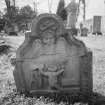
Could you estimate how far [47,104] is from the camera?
304 cm

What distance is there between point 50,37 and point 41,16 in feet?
1.37

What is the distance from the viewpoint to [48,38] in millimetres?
3287

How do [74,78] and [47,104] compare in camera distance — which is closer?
[47,104]

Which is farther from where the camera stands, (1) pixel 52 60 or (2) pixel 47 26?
(1) pixel 52 60

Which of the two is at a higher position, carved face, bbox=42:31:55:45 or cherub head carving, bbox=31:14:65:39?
cherub head carving, bbox=31:14:65:39

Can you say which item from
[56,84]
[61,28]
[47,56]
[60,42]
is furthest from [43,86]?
[61,28]

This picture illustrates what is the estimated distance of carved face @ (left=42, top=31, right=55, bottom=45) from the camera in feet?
10.8

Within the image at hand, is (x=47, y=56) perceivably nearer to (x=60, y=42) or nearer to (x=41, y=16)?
(x=60, y=42)

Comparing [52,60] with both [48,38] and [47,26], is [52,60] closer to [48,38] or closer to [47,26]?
[48,38]

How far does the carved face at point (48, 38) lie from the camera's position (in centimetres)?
328

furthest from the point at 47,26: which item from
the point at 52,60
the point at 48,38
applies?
the point at 52,60

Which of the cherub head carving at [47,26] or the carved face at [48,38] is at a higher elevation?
the cherub head carving at [47,26]

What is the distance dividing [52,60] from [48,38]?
1.41ft

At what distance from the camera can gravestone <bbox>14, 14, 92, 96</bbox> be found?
3.27 m
